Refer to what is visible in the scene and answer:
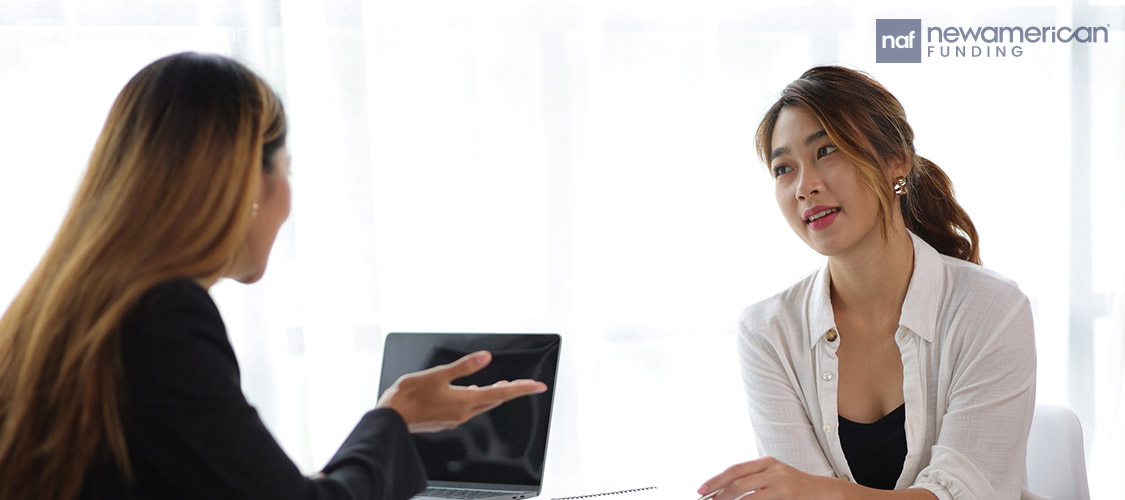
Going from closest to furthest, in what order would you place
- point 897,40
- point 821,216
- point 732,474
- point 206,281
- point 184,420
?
point 184,420, point 206,281, point 732,474, point 821,216, point 897,40

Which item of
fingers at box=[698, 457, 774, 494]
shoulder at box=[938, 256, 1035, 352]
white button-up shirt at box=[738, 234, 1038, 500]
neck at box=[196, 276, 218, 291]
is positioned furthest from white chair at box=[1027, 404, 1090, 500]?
neck at box=[196, 276, 218, 291]

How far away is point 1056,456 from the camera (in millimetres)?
1576

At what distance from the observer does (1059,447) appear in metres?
1.57

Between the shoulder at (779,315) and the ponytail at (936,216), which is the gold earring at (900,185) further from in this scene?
the shoulder at (779,315)

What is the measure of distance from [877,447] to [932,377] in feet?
0.51

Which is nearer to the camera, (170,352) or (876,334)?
(170,352)

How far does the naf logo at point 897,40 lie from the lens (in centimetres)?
262

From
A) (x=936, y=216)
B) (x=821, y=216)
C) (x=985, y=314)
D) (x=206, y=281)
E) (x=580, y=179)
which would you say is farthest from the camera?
(x=580, y=179)

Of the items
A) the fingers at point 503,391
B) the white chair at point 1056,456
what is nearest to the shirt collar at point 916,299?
the white chair at point 1056,456

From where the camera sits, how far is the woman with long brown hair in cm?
78

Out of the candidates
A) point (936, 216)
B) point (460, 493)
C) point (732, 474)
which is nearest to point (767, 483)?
point (732, 474)

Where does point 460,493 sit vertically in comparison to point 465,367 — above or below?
below

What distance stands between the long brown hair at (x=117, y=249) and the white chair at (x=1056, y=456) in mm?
1441

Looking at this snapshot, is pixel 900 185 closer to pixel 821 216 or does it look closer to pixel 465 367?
pixel 821 216
